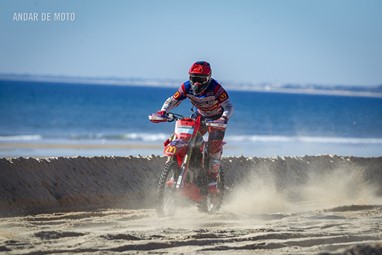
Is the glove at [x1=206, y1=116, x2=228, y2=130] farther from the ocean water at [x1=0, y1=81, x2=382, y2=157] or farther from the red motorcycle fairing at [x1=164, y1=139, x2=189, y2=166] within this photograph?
the ocean water at [x1=0, y1=81, x2=382, y2=157]

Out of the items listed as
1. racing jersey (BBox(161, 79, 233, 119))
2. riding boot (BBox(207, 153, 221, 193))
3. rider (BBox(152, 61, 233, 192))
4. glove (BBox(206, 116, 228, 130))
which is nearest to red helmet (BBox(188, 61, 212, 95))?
rider (BBox(152, 61, 233, 192))

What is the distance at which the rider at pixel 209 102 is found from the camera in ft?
42.6

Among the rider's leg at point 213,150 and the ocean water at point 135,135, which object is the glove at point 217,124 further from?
the ocean water at point 135,135

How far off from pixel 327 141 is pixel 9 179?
106 feet

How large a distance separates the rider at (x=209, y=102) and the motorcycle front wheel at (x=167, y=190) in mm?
885

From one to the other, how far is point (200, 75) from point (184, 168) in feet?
4.30

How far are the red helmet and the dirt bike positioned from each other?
452 mm

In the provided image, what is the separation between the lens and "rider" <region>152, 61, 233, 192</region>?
13.0 meters

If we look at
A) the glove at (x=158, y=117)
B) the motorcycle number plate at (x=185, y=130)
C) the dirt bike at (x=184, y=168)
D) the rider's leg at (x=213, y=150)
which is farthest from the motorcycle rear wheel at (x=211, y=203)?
the glove at (x=158, y=117)

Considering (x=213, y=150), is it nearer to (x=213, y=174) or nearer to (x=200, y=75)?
(x=213, y=174)

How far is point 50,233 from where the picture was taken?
10062 millimetres

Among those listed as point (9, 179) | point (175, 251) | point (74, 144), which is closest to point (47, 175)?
point (9, 179)

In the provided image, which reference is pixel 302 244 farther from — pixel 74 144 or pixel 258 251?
pixel 74 144

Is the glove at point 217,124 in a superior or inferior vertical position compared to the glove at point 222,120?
inferior
